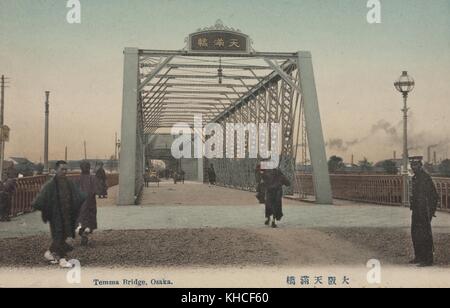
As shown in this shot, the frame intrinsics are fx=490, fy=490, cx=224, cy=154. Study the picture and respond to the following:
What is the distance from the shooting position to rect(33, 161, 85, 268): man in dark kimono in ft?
21.6

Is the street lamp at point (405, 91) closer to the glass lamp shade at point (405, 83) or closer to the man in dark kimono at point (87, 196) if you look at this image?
the glass lamp shade at point (405, 83)

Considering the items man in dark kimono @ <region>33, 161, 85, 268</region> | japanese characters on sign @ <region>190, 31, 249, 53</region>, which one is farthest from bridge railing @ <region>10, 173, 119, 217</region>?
man in dark kimono @ <region>33, 161, 85, 268</region>

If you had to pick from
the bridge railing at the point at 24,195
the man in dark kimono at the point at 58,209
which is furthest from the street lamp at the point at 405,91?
the bridge railing at the point at 24,195

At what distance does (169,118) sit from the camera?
34.9 meters

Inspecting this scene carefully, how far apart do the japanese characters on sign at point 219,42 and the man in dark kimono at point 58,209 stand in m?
8.52

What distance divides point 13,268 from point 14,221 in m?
5.42

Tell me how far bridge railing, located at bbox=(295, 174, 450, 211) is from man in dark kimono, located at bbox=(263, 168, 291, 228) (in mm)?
4664

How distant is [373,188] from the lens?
53.2ft

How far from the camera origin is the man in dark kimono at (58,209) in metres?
6.59

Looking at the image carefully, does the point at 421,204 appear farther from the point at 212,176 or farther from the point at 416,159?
the point at 212,176

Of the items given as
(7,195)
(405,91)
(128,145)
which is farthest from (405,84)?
(7,195)

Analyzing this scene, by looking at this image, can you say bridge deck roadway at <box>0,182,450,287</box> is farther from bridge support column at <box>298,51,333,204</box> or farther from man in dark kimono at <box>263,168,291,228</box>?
bridge support column at <box>298,51,333,204</box>

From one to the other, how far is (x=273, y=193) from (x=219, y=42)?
233 inches

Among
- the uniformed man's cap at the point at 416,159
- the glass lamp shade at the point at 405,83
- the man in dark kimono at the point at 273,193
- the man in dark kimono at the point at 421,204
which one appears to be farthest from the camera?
the glass lamp shade at the point at 405,83
